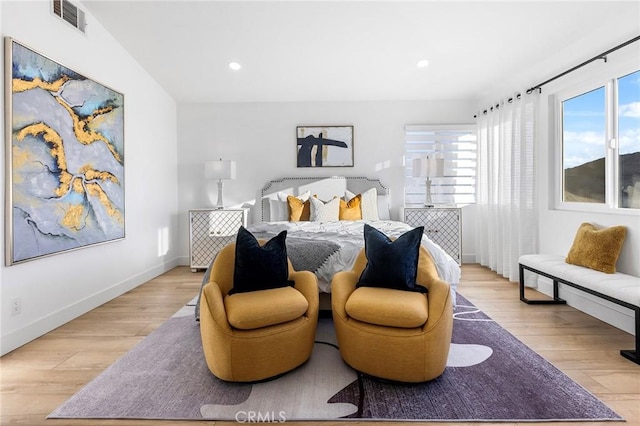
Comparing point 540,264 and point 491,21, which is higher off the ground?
point 491,21

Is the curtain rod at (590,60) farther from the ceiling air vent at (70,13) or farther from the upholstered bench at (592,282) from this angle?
the ceiling air vent at (70,13)

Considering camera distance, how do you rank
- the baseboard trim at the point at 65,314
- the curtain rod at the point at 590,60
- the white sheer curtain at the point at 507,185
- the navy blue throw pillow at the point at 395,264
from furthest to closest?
the white sheer curtain at the point at 507,185, the curtain rod at the point at 590,60, the baseboard trim at the point at 65,314, the navy blue throw pillow at the point at 395,264

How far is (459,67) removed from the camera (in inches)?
173

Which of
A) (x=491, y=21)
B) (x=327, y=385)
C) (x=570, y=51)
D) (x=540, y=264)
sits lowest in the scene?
(x=327, y=385)

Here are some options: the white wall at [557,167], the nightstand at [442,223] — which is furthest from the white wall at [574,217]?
the nightstand at [442,223]

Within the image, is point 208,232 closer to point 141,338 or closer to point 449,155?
point 141,338

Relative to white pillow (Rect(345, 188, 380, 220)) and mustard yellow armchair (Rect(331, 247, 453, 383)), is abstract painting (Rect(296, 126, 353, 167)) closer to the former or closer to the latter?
white pillow (Rect(345, 188, 380, 220))

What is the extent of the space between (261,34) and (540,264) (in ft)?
11.8

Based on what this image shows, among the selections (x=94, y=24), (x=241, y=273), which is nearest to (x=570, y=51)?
(x=241, y=273)

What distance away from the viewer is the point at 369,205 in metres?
5.07

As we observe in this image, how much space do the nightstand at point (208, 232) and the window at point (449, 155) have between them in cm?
270

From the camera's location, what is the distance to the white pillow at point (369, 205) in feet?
16.5

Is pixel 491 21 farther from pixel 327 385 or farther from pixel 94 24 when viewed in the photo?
pixel 94 24

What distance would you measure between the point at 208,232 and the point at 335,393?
3654mm
